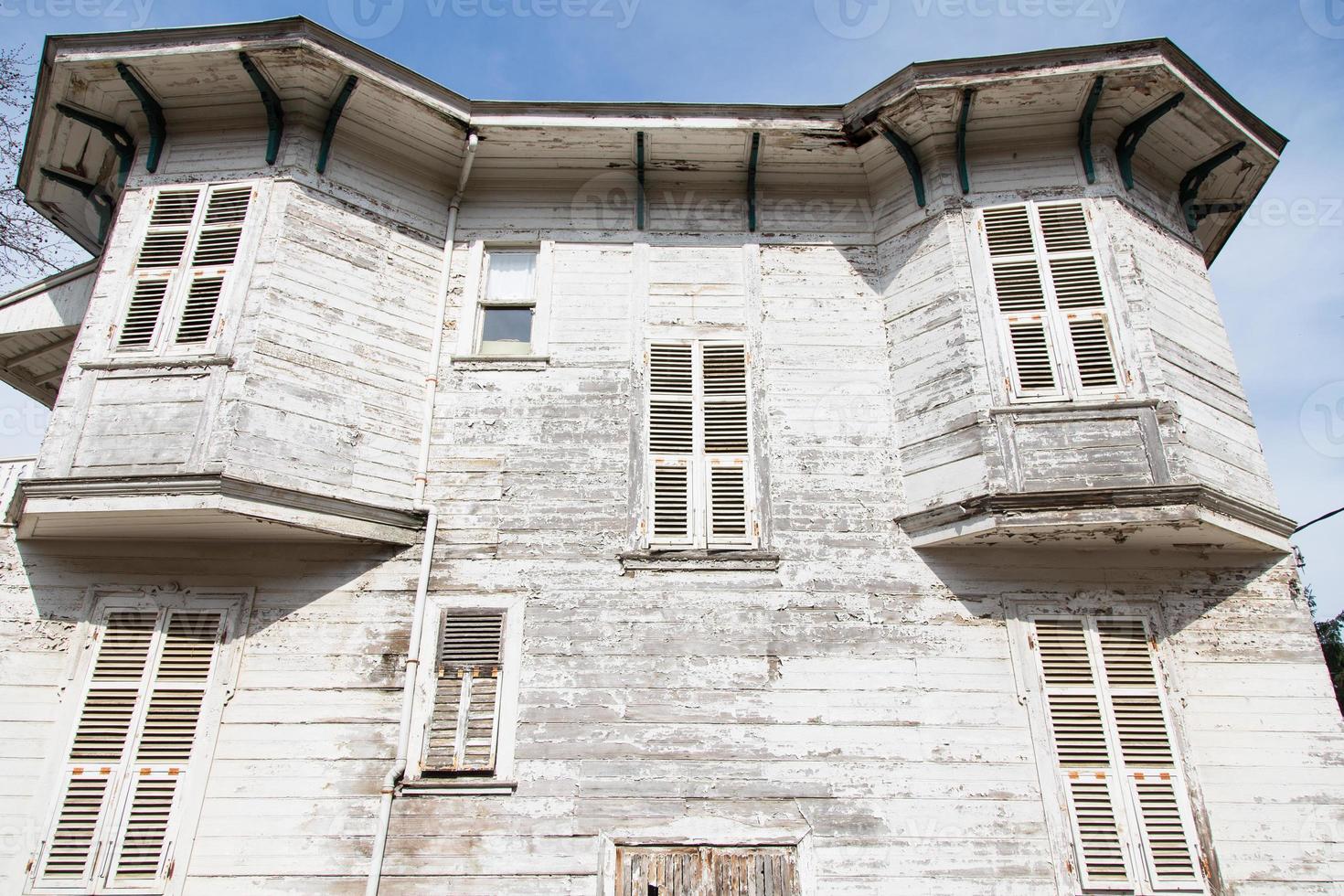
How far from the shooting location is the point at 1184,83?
31.0 ft

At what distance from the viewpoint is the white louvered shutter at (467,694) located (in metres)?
7.82

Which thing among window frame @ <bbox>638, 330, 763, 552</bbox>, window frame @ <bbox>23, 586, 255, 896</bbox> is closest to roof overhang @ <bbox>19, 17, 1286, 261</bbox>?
window frame @ <bbox>638, 330, 763, 552</bbox>

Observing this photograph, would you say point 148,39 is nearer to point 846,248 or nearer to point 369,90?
point 369,90

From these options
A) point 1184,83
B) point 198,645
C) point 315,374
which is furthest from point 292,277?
point 1184,83

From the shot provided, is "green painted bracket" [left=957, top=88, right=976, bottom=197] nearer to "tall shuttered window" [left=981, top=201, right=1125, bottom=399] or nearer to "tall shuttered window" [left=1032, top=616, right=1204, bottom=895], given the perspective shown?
"tall shuttered window" [left=981, top=201, right=1125, bottom=399]

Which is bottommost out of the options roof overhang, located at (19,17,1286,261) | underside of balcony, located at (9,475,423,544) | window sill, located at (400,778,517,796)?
window sill, located at (400,778,517,796)

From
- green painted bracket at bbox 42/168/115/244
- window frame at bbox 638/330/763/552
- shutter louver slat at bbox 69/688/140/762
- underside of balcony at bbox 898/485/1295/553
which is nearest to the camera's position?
shutter louver slat at bbox 69/688/140/762

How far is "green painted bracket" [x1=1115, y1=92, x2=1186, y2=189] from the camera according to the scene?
9719 mm

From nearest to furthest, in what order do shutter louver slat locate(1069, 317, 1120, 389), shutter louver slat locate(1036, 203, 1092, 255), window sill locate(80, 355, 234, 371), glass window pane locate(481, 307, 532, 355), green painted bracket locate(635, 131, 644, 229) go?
window sill locate(80, 355, 234, 371), shutter louver slat locate(1069, 317, 1120, 389), shutter louver slat locate(1036, 203, 1092, 255), glass window pane locate(481, 307, 532, 355), green painted bracket locate(635, 131, 644, 229)

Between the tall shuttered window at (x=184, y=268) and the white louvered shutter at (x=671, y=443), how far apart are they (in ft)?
14.0

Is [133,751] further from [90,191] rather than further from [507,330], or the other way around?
[90,191]

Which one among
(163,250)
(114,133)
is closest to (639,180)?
(163,250)

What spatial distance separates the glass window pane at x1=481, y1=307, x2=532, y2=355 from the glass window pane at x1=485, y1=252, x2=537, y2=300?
16 centimetres

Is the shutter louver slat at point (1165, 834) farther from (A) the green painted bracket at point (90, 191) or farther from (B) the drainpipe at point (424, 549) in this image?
(A) the green painted bracket at point (90, 191)
